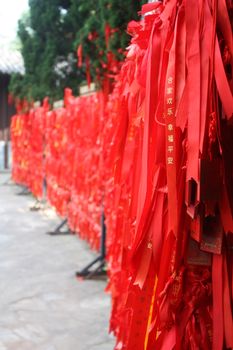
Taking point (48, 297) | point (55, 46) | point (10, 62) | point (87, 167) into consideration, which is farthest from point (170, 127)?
point (10, 62)

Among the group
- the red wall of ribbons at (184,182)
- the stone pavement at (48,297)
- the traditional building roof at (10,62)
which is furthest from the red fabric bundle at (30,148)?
the red wall of ribbons at (184,182)

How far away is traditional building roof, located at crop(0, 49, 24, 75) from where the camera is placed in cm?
1698

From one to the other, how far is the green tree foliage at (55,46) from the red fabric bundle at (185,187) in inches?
138

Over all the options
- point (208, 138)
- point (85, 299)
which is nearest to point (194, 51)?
point (208, 138)

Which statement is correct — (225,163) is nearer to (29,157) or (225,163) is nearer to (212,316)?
(212,316)

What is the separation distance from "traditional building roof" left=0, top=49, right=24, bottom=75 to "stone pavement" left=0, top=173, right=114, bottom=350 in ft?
33.5

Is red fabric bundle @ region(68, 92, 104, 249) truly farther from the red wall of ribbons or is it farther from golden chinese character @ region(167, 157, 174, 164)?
golden chinese character @ region(167, 157, 174, 164)

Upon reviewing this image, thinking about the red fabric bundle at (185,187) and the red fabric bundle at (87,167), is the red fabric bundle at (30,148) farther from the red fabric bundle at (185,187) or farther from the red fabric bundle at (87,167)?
the red fabric bundle at (185,187)

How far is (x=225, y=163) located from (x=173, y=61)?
1.02 ft

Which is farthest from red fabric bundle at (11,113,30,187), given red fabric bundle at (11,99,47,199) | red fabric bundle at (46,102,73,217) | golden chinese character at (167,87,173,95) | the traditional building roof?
golden chinese character at (167,87,173,95)

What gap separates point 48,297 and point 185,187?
3615mm

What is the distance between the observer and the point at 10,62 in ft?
57.9

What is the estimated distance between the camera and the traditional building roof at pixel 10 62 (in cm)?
1698

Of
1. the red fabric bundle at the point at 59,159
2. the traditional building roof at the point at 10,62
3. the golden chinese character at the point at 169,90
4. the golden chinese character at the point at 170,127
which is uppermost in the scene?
the traditional building roof at the point at 10,62
